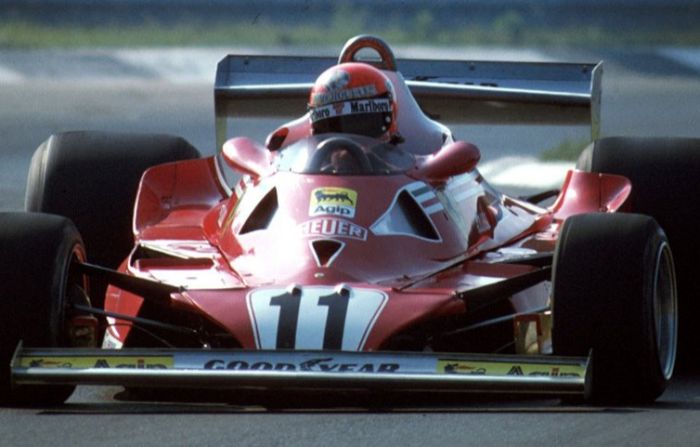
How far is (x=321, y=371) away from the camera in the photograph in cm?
806

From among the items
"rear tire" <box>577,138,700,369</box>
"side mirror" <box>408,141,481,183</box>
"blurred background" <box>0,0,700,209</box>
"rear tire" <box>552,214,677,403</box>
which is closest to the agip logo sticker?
"side mirror" <box>408,141,481,183</box>

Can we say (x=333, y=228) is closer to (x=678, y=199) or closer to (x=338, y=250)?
(x=338, y=250)

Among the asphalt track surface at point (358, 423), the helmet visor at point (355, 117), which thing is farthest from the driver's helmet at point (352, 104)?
the asphalt track surface at point (358, 423)

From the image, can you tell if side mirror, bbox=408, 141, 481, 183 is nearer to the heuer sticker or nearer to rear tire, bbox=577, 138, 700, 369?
the heuer sticker

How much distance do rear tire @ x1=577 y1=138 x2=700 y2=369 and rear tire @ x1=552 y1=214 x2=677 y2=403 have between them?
1.61 m

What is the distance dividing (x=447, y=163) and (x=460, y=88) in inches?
92.6

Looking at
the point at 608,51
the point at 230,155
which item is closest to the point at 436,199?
the point at 230,155

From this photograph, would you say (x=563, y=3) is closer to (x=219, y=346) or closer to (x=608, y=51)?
(x=608, y=51)

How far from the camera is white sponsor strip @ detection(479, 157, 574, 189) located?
18891 mm

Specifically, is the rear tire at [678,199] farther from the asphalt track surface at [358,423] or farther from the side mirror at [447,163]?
the side mirror at [447,163]

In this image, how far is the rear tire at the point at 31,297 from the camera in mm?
8586

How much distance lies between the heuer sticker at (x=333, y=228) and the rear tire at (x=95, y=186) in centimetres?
197

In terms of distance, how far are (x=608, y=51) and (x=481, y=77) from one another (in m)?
20.7

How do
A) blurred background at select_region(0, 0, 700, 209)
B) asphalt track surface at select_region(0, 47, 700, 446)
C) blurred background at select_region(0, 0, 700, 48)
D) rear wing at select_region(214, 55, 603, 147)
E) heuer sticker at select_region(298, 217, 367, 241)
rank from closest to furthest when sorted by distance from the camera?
asphalt track surface at select_region(0, 47, 700, 446), heuer sticker at select_region(298, 217, 367, 241), rear wing at select_region(214, 55, 603, 147), blurred background at select_region(0, 0, 700, 209), blurred background at select_region(0, 0, 700, 48)
